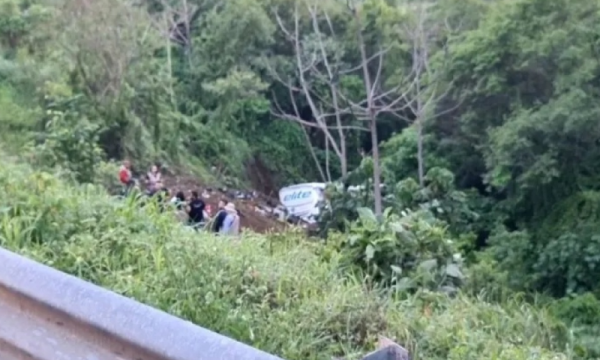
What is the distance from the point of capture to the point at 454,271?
16.8 feet

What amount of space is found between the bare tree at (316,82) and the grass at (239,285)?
26.2 meters

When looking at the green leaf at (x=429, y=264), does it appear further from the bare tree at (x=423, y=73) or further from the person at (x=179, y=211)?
the bare tree at (x=423, y=73)

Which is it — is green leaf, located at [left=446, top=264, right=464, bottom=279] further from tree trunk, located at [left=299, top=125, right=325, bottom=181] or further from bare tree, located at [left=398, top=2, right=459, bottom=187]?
tree trunk, located at [left=299, top=125, right=325, bottom=181]

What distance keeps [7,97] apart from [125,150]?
2.87m

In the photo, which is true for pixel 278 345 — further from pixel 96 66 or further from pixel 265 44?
pixel 265 44

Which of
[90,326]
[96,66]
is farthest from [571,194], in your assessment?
[90,326]

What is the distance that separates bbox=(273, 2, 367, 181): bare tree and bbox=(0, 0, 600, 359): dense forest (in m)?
0.14

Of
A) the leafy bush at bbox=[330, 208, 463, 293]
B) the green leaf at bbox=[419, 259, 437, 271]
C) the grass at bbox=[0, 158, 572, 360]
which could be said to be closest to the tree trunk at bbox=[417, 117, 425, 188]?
the leafy bush at bbox=[330, 208, 463, 293]

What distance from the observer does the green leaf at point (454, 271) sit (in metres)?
5.09

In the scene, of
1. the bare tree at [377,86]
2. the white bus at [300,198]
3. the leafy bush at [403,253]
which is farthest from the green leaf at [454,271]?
the bare tree at [377,86]

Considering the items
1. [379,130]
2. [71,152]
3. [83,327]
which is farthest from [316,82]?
[83,327]

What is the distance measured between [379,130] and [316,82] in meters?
3.48

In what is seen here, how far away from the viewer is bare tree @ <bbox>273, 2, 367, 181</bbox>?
31.1 m

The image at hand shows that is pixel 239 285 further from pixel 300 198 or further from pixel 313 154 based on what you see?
pixel 313 154
